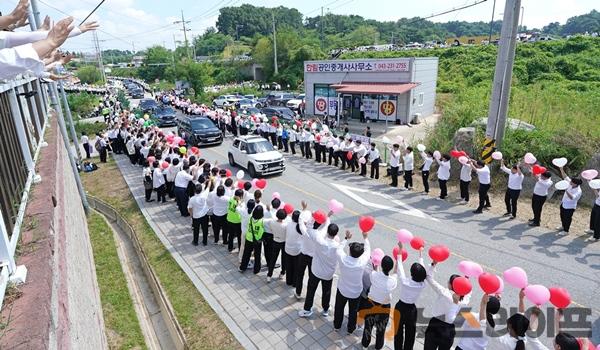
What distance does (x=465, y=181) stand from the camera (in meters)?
11.9

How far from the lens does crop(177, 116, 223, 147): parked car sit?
20.8m

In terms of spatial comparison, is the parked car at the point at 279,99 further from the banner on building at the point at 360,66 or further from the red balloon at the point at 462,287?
the red balloon at the point at 462,287

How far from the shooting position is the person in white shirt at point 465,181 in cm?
1166

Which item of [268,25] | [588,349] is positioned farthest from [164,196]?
[268,25]

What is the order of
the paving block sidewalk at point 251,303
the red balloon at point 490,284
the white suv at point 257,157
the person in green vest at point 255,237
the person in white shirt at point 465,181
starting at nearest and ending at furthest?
the red balloon at point 490,284 → the paving block sidewalk at point 251,303 → the person in green vest at point 255,237 → the person in white shirt at point 465,181 → the white suv at point 257,157

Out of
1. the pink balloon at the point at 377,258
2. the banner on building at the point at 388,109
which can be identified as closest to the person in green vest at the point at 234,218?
the pink balloon at the point at 377,258

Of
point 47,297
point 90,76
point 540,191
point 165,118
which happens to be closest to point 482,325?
point 47,297

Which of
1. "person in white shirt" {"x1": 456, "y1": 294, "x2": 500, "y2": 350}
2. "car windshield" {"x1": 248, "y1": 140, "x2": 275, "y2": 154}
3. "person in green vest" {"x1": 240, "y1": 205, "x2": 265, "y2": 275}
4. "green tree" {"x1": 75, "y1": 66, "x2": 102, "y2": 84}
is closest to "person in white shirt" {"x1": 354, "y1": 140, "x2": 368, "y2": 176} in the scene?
"car windshield" {"x1": 248, "y1": 140, "x2": 275, "y2": 154}

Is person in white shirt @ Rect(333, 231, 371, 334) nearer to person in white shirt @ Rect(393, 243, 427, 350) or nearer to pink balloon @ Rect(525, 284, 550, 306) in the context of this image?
person in white shirt @ Rect(393, 243, 427, 350)

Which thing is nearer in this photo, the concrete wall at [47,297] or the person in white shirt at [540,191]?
the concrete wall at [47,297]

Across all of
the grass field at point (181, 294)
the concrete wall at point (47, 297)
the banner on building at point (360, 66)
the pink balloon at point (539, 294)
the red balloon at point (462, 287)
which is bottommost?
the grass field at point (181, 294)

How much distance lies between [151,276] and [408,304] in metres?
6.08

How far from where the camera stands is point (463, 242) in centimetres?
957

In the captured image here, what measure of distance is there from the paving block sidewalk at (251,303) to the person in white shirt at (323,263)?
10.2 inches
